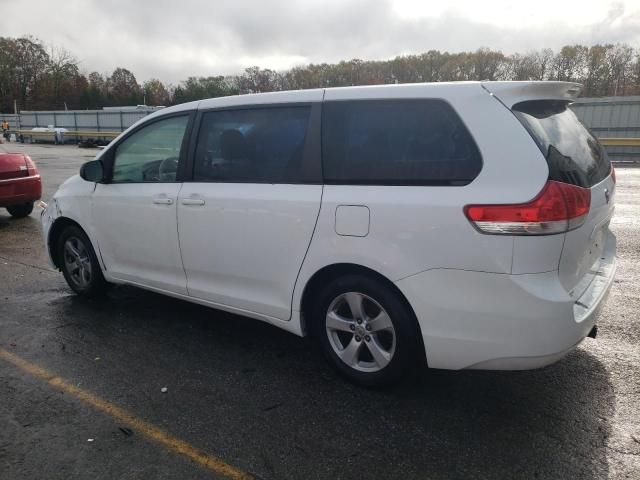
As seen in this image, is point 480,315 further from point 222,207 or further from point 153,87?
point 153,87

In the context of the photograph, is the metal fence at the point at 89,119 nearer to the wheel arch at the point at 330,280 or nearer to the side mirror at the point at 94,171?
the side mirror at the point at 94,171

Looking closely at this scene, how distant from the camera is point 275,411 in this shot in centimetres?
308

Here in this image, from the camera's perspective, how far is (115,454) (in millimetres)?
2707

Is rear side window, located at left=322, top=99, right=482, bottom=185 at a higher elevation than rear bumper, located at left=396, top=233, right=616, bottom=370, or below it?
higher

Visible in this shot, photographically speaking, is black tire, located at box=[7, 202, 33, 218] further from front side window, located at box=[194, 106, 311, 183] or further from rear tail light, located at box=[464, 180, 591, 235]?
rear tail light, located at box=[464, 180, 591, 235]

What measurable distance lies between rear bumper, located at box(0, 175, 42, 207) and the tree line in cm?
5746

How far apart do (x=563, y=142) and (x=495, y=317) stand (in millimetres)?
1058

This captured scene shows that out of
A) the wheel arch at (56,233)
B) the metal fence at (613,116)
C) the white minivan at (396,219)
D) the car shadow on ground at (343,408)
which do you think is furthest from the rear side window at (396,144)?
the metal fence at (613,116)

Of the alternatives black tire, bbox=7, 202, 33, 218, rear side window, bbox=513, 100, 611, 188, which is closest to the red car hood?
black tire, bbox=7, 202, 33, 218

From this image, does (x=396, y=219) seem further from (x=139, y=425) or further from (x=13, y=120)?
(x=13, y=120)

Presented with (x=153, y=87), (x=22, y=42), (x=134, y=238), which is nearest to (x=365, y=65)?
(x=153, y=87)

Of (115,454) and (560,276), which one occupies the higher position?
(560,276)

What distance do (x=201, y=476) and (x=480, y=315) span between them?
1579mm

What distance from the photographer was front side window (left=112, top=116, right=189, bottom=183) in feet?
13.6
